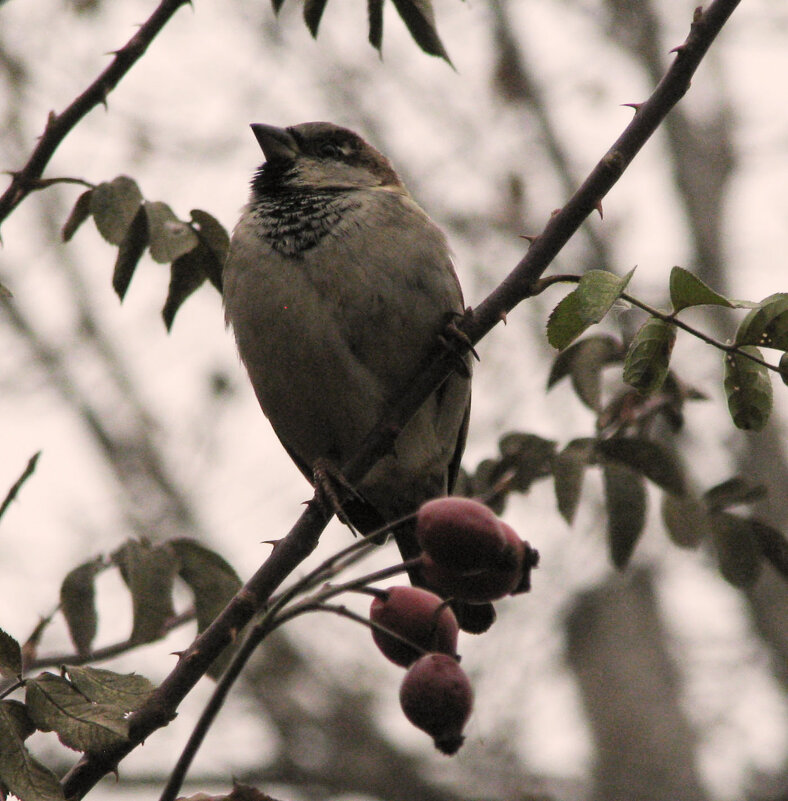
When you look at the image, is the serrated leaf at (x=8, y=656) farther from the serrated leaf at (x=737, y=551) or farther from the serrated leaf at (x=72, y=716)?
the serrated leaf at (x=737, y=551)

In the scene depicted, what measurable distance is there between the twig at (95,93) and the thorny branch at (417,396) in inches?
1.9

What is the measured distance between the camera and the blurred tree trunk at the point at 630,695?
29.7 feet

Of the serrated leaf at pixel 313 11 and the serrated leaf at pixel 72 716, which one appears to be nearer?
the serrated leaf at pixel 72 716

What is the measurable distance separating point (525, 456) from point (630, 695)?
7458mm

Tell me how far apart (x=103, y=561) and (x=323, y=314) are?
103 cm

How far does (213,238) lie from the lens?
2734mm

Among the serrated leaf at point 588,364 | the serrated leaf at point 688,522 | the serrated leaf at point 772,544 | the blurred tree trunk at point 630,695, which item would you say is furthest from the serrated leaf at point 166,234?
the blurred tree trunk at point 630,695

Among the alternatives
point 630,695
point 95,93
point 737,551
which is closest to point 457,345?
point 737,551

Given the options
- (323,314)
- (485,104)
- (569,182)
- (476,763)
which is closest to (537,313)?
(569,182)

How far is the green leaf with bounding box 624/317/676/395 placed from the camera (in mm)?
2121

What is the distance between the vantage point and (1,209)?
2322mm

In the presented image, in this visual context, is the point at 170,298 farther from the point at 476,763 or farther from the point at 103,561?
the point at 476,763

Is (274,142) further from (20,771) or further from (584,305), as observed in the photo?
(20,771)

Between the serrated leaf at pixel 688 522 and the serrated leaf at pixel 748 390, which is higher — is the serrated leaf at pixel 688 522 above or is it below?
above
